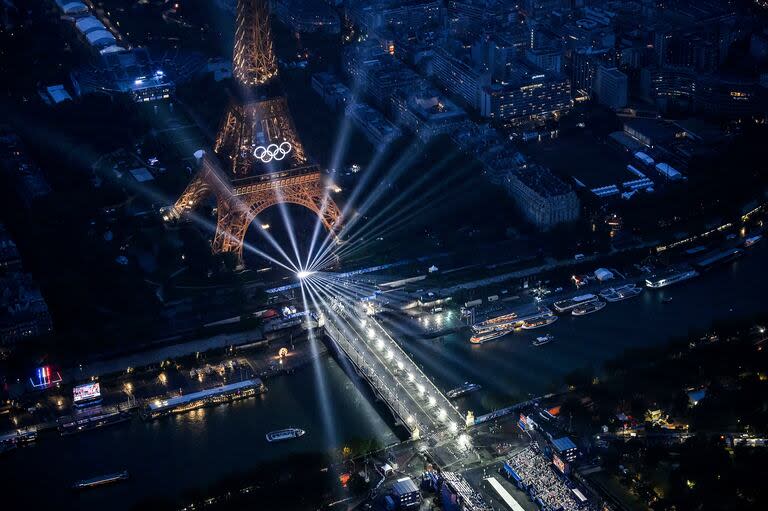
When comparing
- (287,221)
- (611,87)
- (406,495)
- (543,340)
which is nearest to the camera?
(406,495)

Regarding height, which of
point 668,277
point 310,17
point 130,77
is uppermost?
point 130,77

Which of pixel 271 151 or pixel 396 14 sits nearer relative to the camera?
pixel 271 151

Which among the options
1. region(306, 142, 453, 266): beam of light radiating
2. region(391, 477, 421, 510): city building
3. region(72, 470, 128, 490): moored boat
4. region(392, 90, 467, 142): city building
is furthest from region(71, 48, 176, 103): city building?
region(391, 477, 421, 510): city building

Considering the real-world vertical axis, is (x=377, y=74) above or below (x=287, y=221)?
above

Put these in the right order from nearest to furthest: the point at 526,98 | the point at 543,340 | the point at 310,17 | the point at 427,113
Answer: the point at 543,340
the point at 427,113
the point at 526,98
the point at 310,17

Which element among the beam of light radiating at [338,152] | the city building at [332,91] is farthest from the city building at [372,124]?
the city building at [332,91]

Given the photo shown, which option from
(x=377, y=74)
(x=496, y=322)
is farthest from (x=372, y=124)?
(x=496, y=322)

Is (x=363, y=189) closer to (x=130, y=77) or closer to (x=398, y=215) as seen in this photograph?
(x=398, y=215)

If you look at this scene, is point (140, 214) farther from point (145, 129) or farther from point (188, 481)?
point (188, 481)
